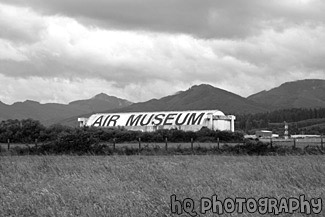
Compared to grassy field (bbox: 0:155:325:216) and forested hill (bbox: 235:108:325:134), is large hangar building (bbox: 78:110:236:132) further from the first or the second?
forested hill (bbox: 235:108:325:134)

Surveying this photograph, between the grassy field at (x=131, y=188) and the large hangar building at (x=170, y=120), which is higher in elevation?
the large hangar building at (x=170, y=120)

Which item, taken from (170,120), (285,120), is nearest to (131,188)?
(170,120)

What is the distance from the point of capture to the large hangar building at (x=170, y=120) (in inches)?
2704

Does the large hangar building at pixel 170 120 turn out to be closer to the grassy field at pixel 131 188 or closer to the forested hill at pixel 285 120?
the grassy field at pixel 131 188

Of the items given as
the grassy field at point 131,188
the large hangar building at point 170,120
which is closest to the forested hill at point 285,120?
the large hangar building at point 170,120

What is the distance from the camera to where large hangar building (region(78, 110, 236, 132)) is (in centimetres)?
6869

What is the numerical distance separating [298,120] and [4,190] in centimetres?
17562

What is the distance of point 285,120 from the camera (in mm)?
181125

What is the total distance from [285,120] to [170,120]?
11746 cm

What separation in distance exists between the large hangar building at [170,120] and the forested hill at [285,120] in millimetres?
83713

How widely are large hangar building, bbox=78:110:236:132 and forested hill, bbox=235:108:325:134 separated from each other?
83.7m

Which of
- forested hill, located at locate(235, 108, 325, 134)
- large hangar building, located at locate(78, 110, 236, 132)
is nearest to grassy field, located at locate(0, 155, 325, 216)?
large hangar building, located at locate(78, 110, 236, 132)

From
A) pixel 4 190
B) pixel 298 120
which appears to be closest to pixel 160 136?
pixel 4 190

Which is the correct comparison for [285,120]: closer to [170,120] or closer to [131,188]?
[170,120]
